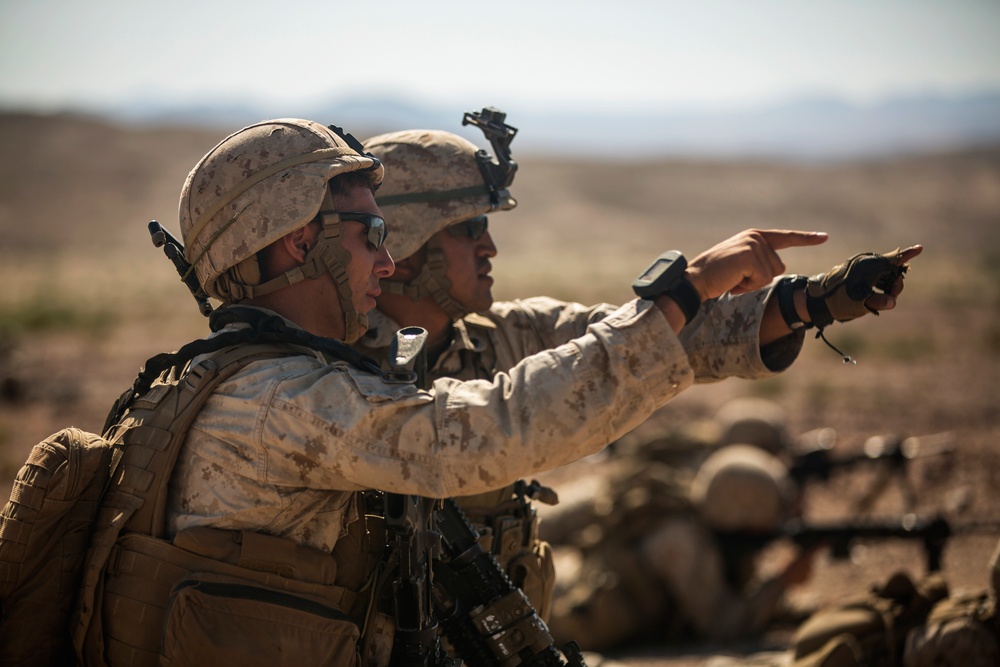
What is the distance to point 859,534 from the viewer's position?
688cm

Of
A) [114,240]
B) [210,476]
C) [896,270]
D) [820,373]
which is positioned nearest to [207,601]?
[210,476]

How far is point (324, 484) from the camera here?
8.03ft

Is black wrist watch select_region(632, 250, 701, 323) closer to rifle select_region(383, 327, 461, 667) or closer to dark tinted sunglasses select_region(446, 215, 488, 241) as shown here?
rifle select_region(383, 327, 461, 667)

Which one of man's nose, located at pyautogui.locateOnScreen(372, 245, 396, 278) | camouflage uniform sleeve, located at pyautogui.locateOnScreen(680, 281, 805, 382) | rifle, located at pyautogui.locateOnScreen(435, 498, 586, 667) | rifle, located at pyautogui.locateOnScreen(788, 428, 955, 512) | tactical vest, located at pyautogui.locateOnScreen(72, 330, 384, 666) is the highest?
man's nose, located at pyautogui.locateOnScreen(372, 245, 396, 278)

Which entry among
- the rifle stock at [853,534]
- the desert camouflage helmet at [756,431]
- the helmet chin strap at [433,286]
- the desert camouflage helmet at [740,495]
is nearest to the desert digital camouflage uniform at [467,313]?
the helmet chin strap at [433,286]

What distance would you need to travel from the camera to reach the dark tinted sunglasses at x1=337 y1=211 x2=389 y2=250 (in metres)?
2.82

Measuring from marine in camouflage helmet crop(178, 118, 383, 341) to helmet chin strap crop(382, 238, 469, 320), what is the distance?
1.14 meters

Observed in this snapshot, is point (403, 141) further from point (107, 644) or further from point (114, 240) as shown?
point (114, 240)

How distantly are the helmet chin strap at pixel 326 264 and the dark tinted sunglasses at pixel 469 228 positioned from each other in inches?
53.3

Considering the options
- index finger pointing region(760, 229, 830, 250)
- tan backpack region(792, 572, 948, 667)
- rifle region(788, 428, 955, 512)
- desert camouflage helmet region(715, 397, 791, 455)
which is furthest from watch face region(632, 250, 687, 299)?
desert camouflage helmet region(715, 397, 791, 455)

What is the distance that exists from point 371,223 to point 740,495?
4921 millimetres

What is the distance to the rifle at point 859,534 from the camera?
643 cm

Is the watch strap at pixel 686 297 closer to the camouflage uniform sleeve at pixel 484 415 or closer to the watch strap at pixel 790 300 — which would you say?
the camouflage uniform sleeve at pixel 484 415

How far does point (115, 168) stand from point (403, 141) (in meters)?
85.4
